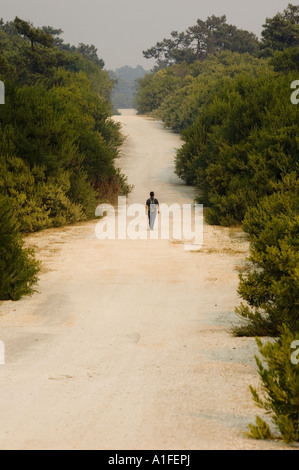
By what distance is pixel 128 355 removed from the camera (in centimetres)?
876

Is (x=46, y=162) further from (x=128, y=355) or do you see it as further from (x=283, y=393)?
(x=283, y=393)

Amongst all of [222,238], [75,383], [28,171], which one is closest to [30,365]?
[75,383]

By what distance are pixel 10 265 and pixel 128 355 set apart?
16.8 ft

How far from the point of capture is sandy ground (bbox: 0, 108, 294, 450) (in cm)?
566

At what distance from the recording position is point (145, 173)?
128ft

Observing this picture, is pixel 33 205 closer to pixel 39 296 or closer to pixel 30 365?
pixel 39 296

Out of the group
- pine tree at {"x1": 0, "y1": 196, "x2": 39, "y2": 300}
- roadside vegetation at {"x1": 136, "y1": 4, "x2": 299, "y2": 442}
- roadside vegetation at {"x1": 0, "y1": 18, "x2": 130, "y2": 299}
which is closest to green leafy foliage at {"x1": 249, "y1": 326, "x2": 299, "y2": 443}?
roadside vegetation at {"x1": 136, "y1": 4, "x2": 299, "y2": 442}

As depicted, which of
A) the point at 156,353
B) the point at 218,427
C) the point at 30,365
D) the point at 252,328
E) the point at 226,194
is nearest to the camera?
the point at 218,427

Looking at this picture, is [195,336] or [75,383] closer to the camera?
[75,383]

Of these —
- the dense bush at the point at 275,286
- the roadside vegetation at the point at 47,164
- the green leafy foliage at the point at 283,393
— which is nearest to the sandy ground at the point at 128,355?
the green leafy foliage at the point at 283,393

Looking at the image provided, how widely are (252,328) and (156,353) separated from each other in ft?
5.34

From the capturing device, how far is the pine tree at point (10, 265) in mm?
12859
